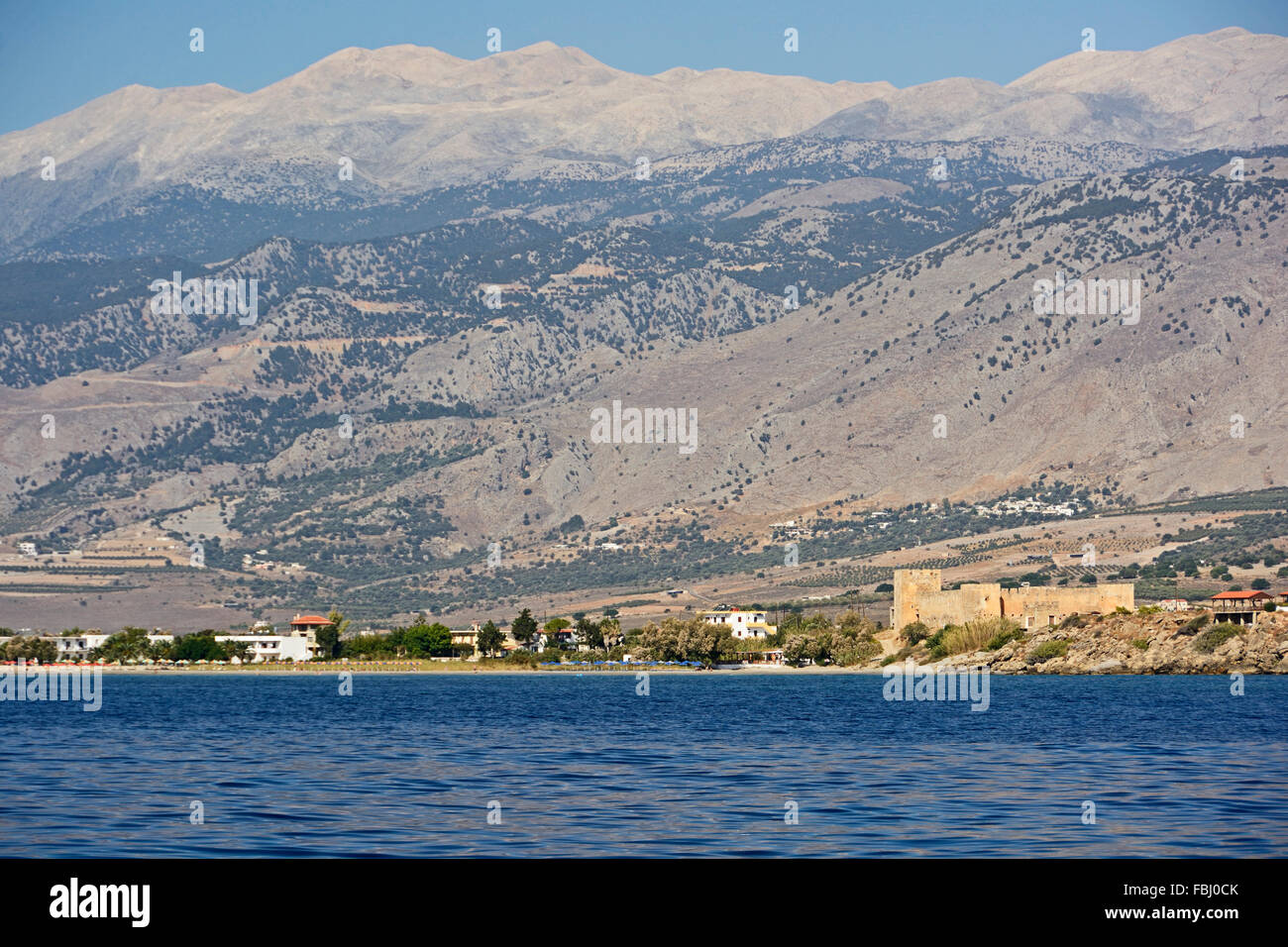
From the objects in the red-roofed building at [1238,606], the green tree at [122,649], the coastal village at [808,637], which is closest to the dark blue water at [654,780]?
the coastal village at [808,637]

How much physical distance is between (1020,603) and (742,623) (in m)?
42.7

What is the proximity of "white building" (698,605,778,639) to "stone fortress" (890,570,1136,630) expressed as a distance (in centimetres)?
3223

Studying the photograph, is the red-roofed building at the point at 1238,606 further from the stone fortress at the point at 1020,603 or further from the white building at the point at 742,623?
the white building at the point at 742,623

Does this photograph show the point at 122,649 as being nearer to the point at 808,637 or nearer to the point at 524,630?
the point at 524,630

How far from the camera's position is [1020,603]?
159000mm

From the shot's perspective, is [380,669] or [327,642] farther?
[327,642]

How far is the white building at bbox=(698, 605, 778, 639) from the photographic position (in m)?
192

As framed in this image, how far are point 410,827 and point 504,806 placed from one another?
5.12 meters

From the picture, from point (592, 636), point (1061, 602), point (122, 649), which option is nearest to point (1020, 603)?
point (1061, 602)

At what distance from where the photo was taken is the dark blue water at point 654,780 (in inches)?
1267

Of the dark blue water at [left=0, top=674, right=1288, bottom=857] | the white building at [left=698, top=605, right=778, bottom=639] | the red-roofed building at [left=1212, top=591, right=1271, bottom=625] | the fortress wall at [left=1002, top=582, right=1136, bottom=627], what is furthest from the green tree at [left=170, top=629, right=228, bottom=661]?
the red-roofed building at [left=1212, top=591, right=1271, bottom=625]
